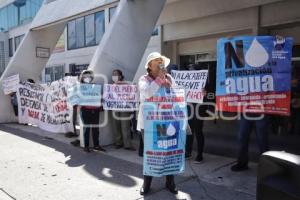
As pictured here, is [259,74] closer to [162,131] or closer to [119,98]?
[162,131]

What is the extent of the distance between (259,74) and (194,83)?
1.61 metres

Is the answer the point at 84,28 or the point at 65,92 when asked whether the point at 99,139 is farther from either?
the point at 84,28

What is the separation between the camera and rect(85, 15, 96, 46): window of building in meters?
22.5

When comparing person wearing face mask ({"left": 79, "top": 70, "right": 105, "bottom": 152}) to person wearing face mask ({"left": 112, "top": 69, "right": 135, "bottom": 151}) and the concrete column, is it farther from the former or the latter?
the concrete column

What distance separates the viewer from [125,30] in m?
9.02

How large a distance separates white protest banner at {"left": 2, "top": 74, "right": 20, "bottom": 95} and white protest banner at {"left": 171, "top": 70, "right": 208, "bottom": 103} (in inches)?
273

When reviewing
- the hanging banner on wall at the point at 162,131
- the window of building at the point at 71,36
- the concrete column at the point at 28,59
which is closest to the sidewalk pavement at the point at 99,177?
the hanging banner on wall at the point at 162,131

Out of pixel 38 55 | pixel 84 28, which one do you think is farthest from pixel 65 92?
pixel 84 28

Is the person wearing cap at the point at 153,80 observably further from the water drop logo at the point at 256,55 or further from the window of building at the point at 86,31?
the window of building at the point at 86,31

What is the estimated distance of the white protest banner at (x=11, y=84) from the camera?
40.3 feet

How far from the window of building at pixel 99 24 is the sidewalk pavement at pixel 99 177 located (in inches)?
546

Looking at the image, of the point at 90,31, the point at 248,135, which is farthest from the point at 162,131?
the point at 90,31

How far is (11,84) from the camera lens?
1248 centimetres

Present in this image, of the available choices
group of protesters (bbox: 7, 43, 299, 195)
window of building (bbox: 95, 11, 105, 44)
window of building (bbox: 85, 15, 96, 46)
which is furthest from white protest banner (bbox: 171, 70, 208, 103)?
window of building (bbox: 85, 15, 96, 46)
